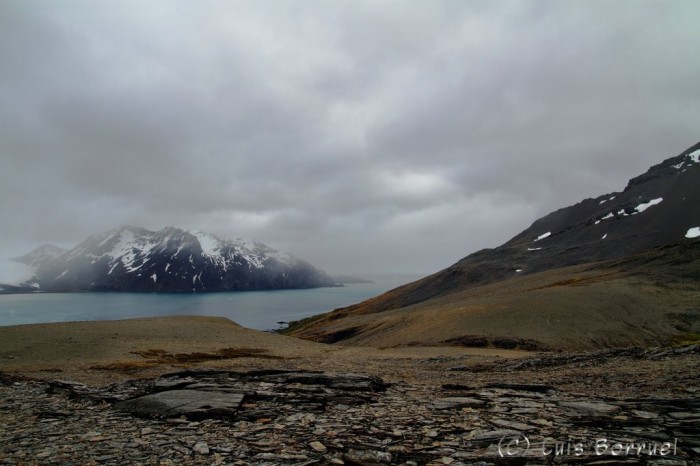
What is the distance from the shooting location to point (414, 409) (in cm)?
1074

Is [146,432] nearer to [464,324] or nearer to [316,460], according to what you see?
[316,460]

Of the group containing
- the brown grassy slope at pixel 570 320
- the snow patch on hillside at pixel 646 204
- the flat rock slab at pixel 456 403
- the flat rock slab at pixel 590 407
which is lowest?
the brown grassy slope at pixel 570 320

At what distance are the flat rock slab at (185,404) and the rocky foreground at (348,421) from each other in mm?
37

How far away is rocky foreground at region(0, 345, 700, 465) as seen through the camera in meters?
7.64

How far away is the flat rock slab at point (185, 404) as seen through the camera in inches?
409

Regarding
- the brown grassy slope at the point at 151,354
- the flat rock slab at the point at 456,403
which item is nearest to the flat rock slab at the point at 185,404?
the flat rock slab at the point at 456,403

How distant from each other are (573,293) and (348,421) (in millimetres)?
59222

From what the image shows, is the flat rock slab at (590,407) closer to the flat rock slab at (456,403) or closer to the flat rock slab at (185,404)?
the flat rock slab at (456,403)

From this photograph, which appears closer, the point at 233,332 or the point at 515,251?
the point at 233,332

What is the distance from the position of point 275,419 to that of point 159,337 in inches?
1358

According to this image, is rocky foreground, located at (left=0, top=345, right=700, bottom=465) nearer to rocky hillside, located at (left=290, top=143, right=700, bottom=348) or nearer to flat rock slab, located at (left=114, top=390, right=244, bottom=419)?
flat rock slab, located at (left=114, top=390, right=244, bottom=419)

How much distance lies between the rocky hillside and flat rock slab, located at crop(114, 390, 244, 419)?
37607mm

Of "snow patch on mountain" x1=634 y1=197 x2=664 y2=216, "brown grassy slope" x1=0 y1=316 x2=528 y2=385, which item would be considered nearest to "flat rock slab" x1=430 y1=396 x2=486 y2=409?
"brown grassy slope" x1=0 y1=316 x2=528 y2=385

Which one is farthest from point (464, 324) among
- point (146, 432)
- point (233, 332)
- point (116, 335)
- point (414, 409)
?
point (146, 432)
